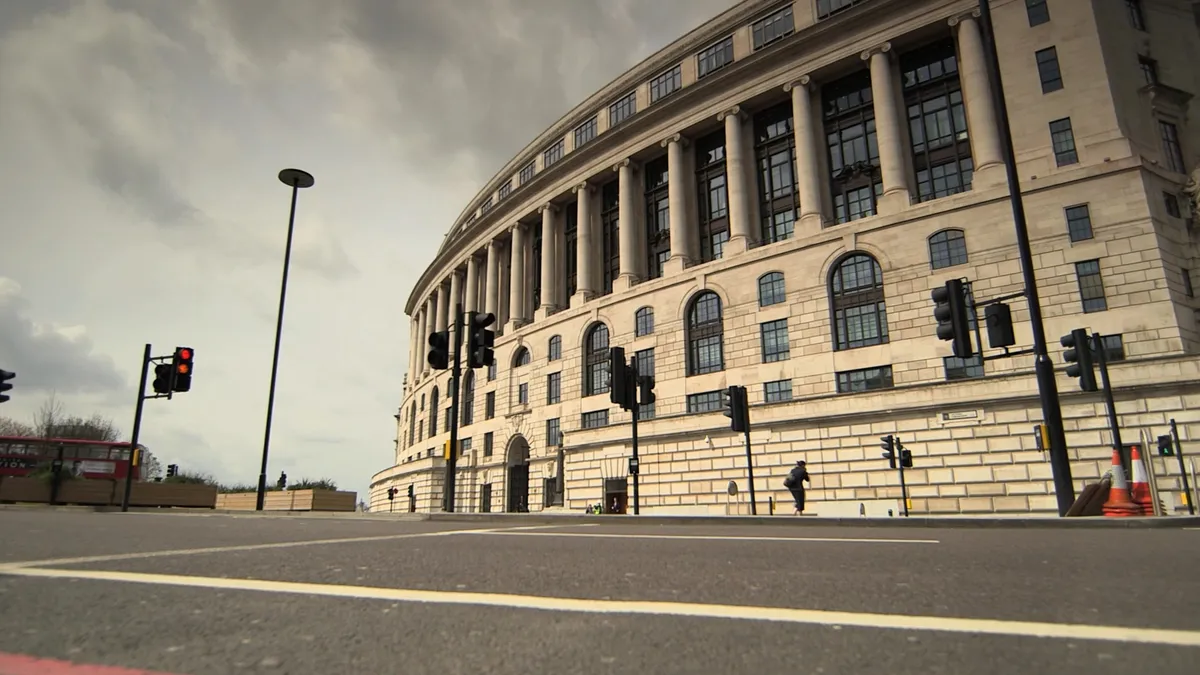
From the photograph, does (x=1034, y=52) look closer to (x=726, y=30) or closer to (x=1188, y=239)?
(x=1188, y=239)

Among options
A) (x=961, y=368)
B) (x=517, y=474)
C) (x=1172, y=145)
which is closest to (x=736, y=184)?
(x=961, y=368)

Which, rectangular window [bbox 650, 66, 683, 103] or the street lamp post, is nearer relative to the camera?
the street lamp post

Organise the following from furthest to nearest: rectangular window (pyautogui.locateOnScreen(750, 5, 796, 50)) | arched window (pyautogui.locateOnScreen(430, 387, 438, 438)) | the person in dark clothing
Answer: arched window (pyautogui.locateOnScreen(430, 387, 438, 438)) < rectangular window (pyautogui.locateOnScreen(750, 5, 796, 50)) < the person in dark clothing

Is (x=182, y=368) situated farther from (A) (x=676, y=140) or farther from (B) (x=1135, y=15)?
(B) (x=1135, y=15)

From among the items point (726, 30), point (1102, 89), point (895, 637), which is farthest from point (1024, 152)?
point (895, 637)

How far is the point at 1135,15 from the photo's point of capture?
31.8 m

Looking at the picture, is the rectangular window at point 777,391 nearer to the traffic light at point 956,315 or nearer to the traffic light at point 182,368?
the traffic light at point 956,315

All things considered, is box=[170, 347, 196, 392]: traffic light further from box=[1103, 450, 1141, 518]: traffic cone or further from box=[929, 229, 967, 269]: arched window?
box=[929, 229, 967, 269]: arched window

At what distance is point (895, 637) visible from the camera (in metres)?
2.05

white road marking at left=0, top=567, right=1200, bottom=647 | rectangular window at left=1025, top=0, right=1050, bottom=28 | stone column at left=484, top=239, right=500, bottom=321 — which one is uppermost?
rectangular window at left=1025, top=0, right=1050, bottom=28

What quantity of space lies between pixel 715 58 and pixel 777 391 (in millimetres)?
22296

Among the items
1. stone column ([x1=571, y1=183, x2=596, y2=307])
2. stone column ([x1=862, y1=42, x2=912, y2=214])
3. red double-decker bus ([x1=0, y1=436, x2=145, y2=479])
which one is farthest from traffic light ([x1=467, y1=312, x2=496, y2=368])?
stone column ([x1=571, y1=183, x2=596, y2=307])

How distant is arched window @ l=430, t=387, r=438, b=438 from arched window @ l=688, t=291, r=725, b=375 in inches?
1185

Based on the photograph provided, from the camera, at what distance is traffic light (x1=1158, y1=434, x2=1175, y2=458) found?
20594 mm
